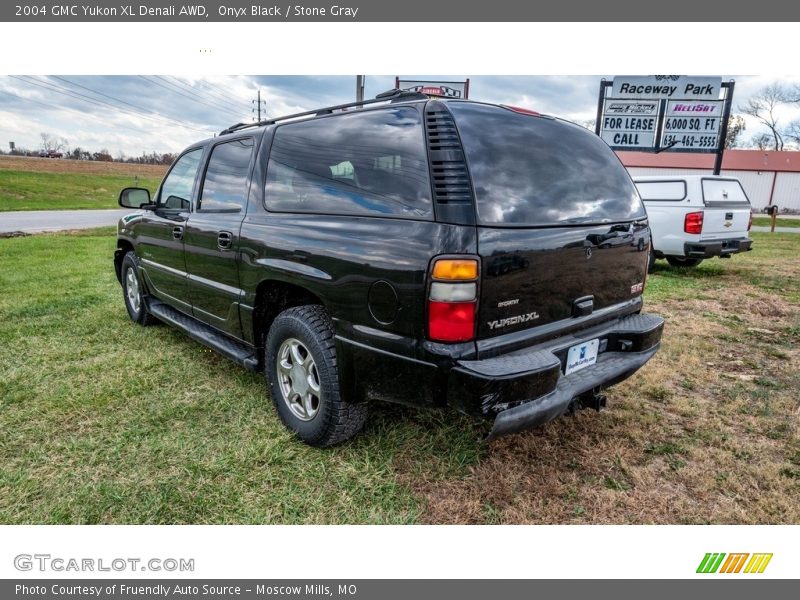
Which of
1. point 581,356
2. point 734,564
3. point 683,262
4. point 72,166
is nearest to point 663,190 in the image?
point 683,262

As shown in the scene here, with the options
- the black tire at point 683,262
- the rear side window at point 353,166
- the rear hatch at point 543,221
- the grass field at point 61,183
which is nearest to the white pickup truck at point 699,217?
the black tire at point 683,262

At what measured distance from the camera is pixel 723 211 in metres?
7.98

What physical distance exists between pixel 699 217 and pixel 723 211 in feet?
1.72

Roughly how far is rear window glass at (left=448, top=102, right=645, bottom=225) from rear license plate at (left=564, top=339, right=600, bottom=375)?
0.66 meters

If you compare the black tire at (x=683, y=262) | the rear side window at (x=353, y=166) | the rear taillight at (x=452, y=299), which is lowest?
the black tire at (x=683, y=262)

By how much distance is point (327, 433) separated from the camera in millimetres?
2680

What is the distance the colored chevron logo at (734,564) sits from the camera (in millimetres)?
2010

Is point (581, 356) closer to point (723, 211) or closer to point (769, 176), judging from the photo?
point (723, 211)

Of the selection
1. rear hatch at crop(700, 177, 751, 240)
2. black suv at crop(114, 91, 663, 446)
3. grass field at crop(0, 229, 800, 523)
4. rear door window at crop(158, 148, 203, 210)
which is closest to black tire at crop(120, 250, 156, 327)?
grass field at crop(0, 229, 800, 523)

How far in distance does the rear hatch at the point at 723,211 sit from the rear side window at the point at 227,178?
7.43 m

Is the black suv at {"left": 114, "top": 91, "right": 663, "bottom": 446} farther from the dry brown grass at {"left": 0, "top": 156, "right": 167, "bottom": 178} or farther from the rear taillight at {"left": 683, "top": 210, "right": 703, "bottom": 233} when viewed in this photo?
the dry brown grass at {"left": 0, "top": 156, "right": 167, "bottom": 178}

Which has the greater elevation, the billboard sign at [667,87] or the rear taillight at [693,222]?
the billboard sign at [667,87]

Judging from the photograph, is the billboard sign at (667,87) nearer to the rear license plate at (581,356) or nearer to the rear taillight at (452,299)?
the rear license plate at (581,356)

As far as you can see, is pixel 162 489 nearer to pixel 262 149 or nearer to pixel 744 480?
pixel 262 149
